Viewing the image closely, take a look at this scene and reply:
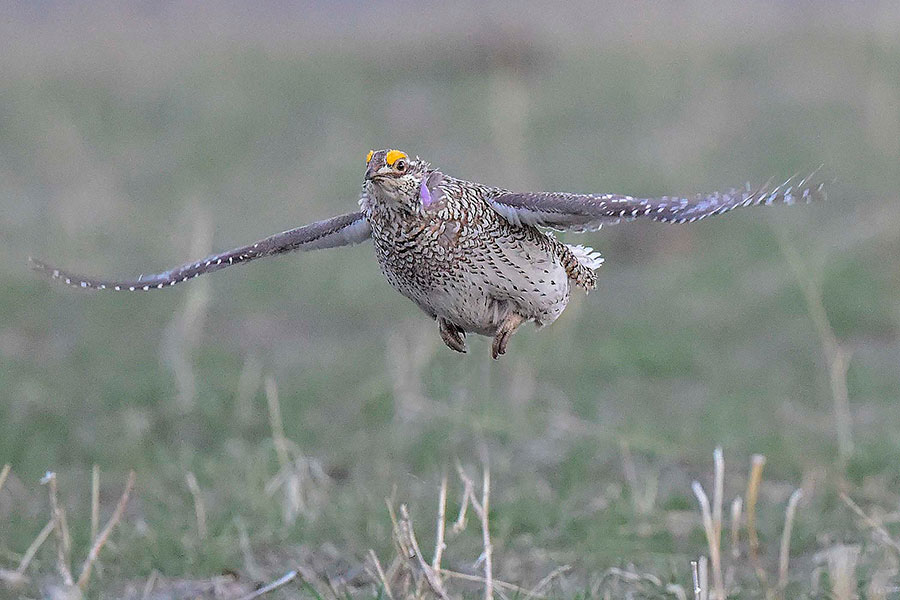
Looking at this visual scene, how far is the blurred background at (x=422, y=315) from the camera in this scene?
20.0ft

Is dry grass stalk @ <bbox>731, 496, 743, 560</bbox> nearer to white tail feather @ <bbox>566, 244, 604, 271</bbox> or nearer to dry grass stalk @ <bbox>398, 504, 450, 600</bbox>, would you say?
white tail feather @ <bbox>566, 244, 604, 271</bbox>

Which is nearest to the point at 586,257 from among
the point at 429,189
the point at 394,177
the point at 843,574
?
the point at 429,189

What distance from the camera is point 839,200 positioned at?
1098cm

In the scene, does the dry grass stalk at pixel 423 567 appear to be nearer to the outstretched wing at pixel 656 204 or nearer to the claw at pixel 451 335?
the claw at pixel 451 335

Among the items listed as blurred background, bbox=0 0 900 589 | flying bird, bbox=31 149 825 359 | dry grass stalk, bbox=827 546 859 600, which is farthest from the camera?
blurred background, bbox=0 0 900 589

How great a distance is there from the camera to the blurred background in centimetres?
610

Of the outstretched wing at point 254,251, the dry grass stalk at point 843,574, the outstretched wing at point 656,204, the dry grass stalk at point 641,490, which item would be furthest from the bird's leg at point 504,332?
the dry grass stalk at point 641,490

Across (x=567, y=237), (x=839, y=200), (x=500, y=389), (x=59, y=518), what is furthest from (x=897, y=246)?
(x=59, y=518)

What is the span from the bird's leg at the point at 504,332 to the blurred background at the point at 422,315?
4.42 ft

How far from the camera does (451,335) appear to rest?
4.13 m

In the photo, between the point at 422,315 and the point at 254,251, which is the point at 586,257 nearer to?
the point at 254,251

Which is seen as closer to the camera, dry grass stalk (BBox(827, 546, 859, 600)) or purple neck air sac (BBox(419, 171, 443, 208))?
purple neck air sac (BBox(419, 171, 443, 208))

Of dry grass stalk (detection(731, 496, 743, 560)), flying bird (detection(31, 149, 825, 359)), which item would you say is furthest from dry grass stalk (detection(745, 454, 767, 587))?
flying bird (detection(31, 149, 825, 359))

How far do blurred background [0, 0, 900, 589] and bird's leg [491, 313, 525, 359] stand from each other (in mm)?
1348
